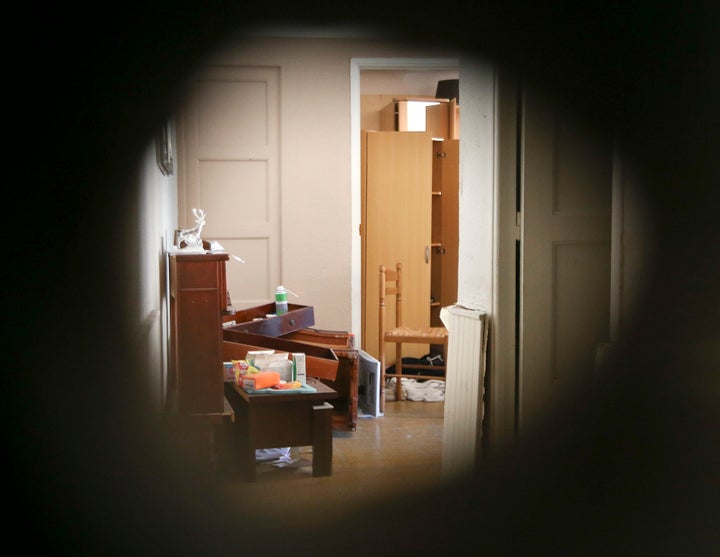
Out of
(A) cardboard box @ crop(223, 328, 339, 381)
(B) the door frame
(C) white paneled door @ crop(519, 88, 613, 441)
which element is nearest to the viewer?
(C) white paneled door @ crop(519, 88, 613, 441)

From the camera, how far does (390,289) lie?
16.0ft

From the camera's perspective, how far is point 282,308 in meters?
4.21

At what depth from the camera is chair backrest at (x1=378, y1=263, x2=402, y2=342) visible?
4703 mm

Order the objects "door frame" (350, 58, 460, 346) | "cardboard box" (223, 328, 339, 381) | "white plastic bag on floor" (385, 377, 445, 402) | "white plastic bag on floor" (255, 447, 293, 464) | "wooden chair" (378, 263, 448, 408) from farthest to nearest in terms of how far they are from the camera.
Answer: "door frame" (350, 58, 460, 346)
"white plastic bag on floor" (385, 377, 445, 402)
"wooden chair" (378, 263, 448, 408)
"cardboard box" (223, 328, 339, 381)
"white plastic bag on floor" (255, 447, 293, 464)

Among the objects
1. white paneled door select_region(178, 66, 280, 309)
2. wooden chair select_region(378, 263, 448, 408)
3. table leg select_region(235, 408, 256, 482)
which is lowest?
table leg select_region(235, 408, 256, 482)

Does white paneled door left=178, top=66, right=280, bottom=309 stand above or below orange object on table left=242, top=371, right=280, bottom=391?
above

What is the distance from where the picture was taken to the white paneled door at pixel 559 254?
2.57m

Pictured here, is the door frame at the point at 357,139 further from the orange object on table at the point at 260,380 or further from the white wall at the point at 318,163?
the orange object on table at the point at 260,380

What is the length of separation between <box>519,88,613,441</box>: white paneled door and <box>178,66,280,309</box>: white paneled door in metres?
2.61

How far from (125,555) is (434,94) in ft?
18.0

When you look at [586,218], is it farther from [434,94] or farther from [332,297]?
[434,94]

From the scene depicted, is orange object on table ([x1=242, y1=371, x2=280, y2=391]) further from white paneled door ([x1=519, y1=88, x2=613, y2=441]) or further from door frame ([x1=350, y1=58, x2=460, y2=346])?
door frame ([x1=350, y1=58, x2=460, y2=346])

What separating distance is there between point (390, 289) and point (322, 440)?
1930 mm

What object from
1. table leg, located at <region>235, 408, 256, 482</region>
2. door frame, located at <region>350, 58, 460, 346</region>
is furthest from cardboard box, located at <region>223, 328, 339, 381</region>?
door frame, located at <region>350, 58, 460, 346</region>
